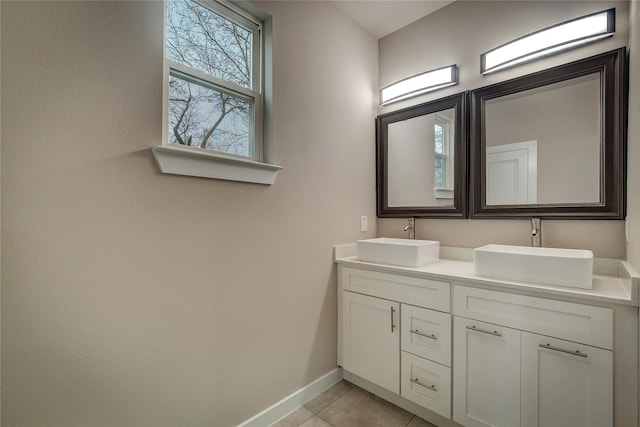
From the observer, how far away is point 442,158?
200cm

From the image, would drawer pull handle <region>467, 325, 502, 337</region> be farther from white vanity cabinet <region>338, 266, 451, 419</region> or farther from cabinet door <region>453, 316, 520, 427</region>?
white vanity cabinet <region>338, 266, 451, 419</region>

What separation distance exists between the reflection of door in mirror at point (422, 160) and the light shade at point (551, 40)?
1.24 feet

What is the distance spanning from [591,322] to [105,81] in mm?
2055

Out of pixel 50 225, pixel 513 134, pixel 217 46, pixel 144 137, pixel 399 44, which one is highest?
pixel 399 44

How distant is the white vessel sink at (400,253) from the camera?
162cm

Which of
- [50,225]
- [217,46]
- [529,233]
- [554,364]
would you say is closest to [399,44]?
[217,46]

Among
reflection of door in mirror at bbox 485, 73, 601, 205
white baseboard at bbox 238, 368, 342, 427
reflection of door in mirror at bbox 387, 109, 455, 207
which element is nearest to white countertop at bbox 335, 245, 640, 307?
reflection of door in mirror at bbox 485, 73, 601, 205

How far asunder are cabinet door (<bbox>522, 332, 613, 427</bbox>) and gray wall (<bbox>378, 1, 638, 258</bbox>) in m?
0.63

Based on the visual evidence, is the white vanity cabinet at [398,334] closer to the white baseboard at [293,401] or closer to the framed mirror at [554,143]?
the white baseboard at [293,401]

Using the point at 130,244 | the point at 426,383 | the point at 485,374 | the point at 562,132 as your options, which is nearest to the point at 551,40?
the point at 562,132

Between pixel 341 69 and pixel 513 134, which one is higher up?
pixel 341 69

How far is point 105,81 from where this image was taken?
3.36ft

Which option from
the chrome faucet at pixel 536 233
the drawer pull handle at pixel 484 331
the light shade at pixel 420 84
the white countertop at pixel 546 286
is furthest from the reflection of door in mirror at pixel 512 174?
the drawer pull handle at pixel 484 331

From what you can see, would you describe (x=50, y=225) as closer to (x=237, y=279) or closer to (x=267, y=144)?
(x=237, y=279)
